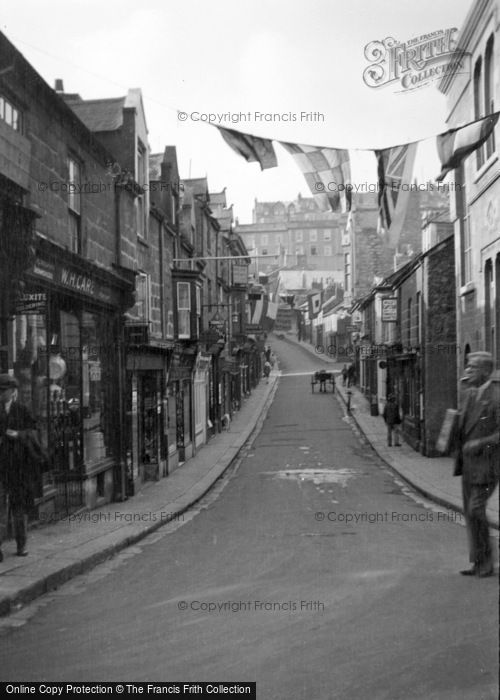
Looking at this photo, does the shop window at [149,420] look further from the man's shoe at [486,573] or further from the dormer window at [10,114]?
the man's shoe at [486,573]

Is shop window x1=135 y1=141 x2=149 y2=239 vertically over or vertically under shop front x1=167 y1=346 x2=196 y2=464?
over

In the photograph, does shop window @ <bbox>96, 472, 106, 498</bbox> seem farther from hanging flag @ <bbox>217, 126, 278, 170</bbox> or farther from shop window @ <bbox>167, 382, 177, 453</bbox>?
hanging flag @ <bbox>217, 126, 278, 170</bbox>

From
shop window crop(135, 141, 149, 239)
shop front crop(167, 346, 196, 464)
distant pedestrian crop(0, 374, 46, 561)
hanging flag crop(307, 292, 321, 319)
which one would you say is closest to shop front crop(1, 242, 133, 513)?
distant pedestrian crop(0, 374, 46, 561)

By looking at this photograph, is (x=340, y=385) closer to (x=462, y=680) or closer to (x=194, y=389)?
(x=194, y=389)

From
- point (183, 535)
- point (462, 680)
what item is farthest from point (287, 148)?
point (462, 680)

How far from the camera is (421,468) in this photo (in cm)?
2122

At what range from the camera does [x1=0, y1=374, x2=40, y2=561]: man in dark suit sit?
29.9ft

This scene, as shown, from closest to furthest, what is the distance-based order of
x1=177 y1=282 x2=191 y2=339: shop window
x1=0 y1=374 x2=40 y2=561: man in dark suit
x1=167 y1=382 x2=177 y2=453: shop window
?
x1=0 y1=374 x2=40 y2=561: man in dark suit < x1=167 y1=382 x2=177 y2=453: shop window < x1=177 y1=282 x2=191 y2=339: shop window

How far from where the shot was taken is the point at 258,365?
2447 inches

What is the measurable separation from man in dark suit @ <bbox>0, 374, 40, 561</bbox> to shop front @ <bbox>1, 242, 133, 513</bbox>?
4.87 ft

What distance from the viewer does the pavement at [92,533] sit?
8.05 meters

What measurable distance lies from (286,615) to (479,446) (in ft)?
6.67

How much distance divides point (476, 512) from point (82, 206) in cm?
1005

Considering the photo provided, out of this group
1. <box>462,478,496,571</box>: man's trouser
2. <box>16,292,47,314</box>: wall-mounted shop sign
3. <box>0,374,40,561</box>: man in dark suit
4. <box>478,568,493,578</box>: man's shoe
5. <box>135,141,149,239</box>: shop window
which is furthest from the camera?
<box>135,141,149,239</box>: shop window
